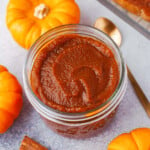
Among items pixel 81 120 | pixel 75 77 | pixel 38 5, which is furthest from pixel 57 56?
pixel 38 5

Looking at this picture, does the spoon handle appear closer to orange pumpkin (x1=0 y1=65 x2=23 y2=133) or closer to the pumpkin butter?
the pumpkin butter

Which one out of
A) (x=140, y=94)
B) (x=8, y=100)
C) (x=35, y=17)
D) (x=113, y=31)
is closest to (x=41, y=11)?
(x=35, y=17)

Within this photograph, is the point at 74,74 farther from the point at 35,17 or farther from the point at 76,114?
the point at 35,17

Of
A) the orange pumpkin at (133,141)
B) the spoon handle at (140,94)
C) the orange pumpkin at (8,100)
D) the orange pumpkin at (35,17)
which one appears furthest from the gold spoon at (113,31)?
the orange pumpkin at (8,100)

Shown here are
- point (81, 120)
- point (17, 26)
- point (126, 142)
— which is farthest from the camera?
point (17, 26)

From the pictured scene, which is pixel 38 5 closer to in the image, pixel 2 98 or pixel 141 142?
pixel 2 98

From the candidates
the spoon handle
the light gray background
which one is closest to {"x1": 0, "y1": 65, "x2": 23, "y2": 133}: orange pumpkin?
the light gray background
